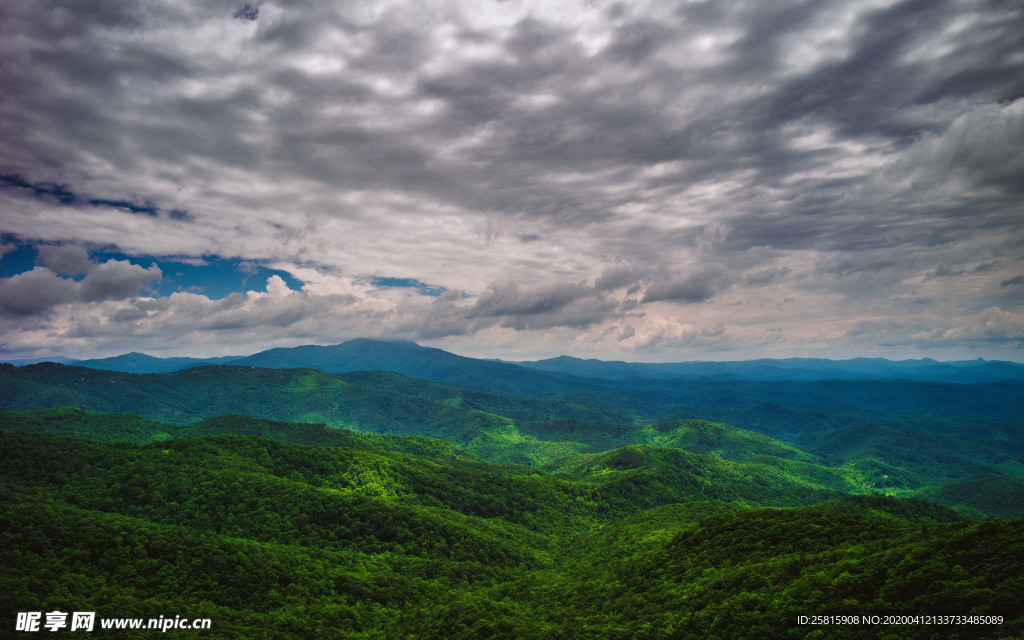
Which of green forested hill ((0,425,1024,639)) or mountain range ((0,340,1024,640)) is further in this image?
green forested hill ((0,425,1024,639))

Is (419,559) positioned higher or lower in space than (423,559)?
higher

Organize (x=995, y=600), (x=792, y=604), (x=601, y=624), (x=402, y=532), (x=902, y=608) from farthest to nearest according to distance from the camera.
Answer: (x=402, y=532) → (x=601, y=624) → (x=792, y=604) → (x=902, y=608) → (x=995, y=600)

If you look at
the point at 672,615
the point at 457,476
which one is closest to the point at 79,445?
the point at 457,476

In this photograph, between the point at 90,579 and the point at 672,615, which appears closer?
the point at 672,615

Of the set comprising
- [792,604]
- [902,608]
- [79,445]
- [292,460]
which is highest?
[902,608]

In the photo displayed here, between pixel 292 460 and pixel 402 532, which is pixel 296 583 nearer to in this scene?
pixel 402 532

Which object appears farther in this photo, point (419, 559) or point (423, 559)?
point (423, 559)

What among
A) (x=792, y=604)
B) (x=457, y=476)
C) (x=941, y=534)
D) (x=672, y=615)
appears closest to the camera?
(x=792, y=604)

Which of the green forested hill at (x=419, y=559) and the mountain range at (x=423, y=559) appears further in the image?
the green forested hill at (x=419, y=559)
